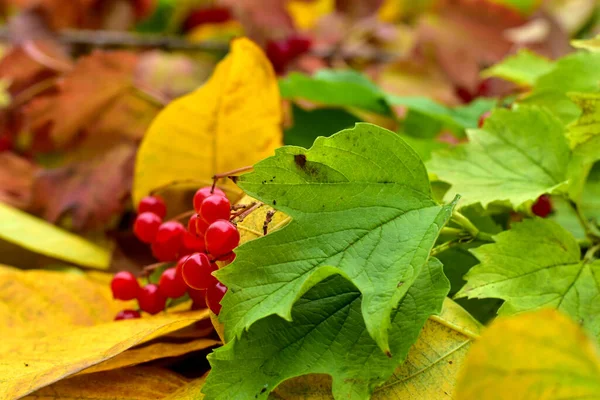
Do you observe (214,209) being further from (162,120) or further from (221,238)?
(162,120)

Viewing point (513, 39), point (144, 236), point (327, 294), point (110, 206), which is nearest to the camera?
point (327, 294)

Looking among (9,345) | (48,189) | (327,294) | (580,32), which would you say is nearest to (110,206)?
(48,189)

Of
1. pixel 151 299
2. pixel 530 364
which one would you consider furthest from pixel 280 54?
pixel 530 364

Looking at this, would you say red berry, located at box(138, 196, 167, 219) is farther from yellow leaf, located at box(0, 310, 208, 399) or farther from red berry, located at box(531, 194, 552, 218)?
red berry, located at box(531, 194, 552, 218)

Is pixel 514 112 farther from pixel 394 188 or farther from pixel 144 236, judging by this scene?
pixel 144 236

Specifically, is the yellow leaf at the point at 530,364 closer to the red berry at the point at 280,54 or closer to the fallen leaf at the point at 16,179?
the fallen leaf at the point at 16,179

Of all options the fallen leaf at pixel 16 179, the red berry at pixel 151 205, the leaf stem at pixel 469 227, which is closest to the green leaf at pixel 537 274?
the leaf stem at pixel 469 227
